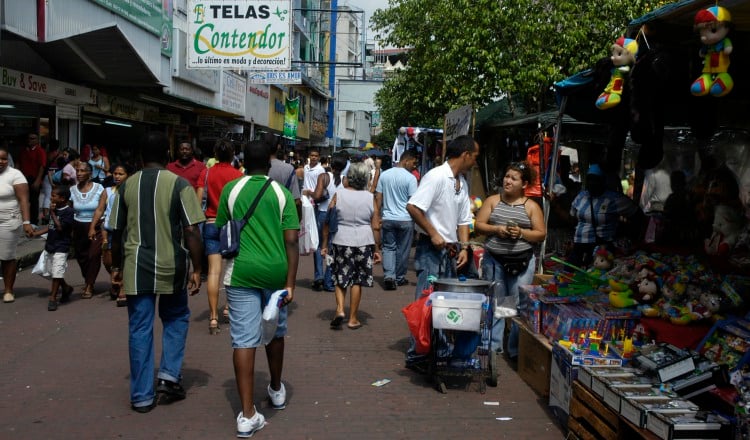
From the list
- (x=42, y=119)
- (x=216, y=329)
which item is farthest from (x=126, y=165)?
(x=42, y=119)

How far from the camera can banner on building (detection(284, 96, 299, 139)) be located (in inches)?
1471

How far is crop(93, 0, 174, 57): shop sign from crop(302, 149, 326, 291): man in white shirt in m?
4.29

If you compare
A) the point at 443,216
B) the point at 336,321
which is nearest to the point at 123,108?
the point at 336,321

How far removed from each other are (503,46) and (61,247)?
1112cm

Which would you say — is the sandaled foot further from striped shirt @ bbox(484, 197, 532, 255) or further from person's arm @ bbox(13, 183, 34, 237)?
striped shirt @ bbox(484, 197, 532, 255)

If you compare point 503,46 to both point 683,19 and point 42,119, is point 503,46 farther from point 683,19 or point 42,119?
point 683,19

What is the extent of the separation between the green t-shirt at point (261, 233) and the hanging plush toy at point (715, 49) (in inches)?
110

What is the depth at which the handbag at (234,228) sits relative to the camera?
15.7 ft

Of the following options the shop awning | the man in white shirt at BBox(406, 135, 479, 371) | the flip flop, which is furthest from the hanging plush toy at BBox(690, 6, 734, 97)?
the shop awning

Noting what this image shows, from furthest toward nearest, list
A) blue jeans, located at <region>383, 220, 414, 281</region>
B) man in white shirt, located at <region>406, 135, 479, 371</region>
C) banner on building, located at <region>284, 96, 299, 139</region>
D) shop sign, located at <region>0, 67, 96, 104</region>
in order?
banner on building, located at <region>284, 96, 299, 139</region>
shop sign, located at <region>0, 67, 96, 104</region>
blue jeans, located at <region>383, 220, 414, 281</region>
man in white shirt, located at <region>406, 135, 479, 371</region>

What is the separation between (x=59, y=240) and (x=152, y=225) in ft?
13.5

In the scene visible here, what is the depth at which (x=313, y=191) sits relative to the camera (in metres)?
10.6

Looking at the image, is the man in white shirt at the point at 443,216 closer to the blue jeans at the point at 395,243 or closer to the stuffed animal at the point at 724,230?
the stuffed animal at the point at 724,230

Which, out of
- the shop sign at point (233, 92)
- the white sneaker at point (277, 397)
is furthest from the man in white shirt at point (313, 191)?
the shop sign at point (233, 92)
